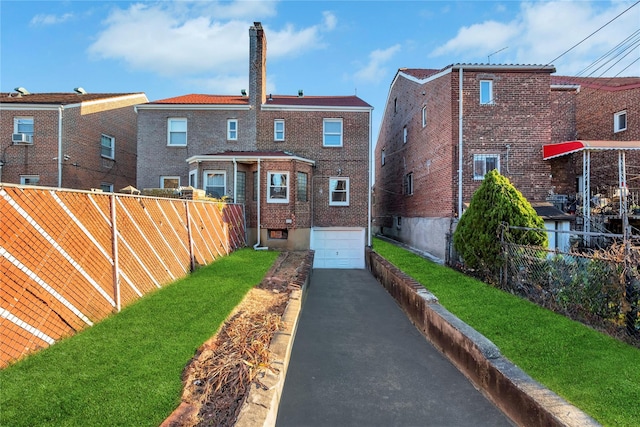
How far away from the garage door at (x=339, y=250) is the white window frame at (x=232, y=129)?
6.58 metres

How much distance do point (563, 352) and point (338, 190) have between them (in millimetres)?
13163

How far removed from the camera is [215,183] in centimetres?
1559

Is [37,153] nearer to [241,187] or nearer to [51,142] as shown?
[51,142]

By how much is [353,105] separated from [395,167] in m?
6.57

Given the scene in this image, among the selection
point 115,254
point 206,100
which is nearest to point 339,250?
point 206,100

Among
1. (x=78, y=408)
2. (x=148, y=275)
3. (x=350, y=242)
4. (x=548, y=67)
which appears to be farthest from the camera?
(x=350, y=242)

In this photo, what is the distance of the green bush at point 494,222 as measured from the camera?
8.27 m

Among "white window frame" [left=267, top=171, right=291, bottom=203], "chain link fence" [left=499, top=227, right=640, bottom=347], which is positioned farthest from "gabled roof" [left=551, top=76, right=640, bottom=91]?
"chain link fence" [left=499, top=227, right=640, bottom=347]

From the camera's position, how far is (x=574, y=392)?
11.4ft

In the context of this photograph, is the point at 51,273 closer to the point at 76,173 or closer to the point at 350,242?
the point at 350,242

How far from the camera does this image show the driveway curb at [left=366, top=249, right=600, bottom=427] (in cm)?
318

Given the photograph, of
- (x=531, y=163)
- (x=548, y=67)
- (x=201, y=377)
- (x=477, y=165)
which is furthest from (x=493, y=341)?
(x=548, y=67)

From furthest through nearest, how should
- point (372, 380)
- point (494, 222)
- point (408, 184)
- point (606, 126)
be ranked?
point (408, 184) < point (606, 126) < point (494, 222) < point (372, 380)

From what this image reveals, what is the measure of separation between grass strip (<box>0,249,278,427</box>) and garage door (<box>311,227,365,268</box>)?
36.4 feet
